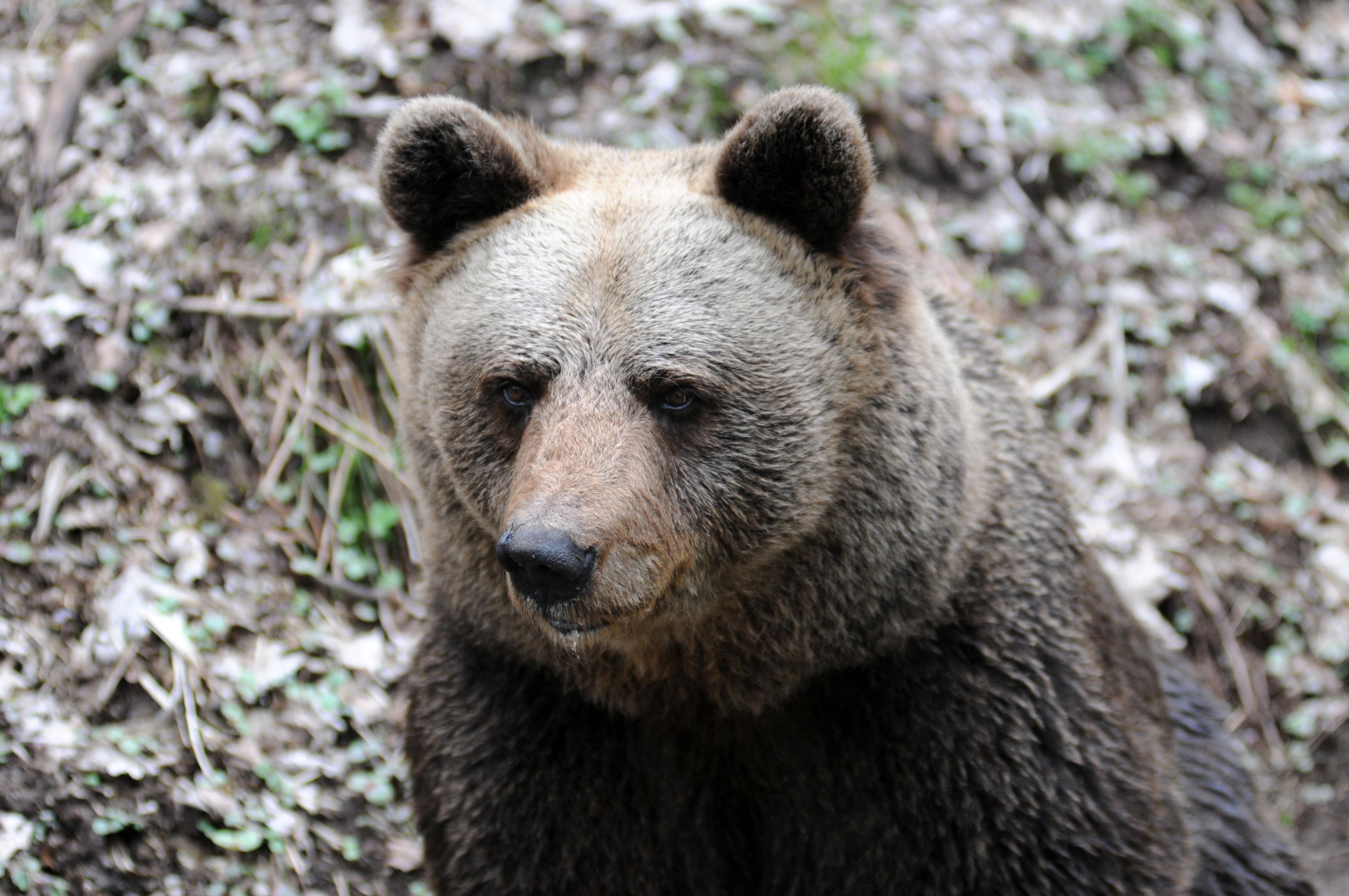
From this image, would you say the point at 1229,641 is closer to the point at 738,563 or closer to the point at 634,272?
the point at 738,563

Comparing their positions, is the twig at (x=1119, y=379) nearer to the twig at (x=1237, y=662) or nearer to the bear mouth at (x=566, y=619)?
the twig at (x=1237, y=662)

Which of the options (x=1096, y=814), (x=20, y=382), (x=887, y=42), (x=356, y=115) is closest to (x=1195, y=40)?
(x=887, y=42)

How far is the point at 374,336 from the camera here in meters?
5.96

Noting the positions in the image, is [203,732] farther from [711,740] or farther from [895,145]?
[895,145]

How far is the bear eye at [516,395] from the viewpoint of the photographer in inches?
129

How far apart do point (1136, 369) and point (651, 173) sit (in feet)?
13.9

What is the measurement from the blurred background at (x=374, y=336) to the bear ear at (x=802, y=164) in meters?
1.34

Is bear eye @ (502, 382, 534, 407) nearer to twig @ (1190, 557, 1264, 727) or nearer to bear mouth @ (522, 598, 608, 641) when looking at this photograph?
bear mouth @ (522, 598, 608, 641)

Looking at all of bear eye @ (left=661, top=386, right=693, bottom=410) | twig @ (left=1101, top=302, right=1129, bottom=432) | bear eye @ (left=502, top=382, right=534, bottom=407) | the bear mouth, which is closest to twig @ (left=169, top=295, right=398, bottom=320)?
bear eye @ (left=502, top=382, right=534, bottom=407)

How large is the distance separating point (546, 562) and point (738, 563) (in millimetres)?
746

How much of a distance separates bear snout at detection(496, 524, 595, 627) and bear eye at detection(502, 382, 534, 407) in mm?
549

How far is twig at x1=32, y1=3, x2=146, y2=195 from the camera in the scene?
6055 millimetres

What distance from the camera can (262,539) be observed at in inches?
220

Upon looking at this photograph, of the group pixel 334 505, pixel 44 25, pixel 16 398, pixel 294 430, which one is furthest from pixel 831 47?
pixel 16 398
